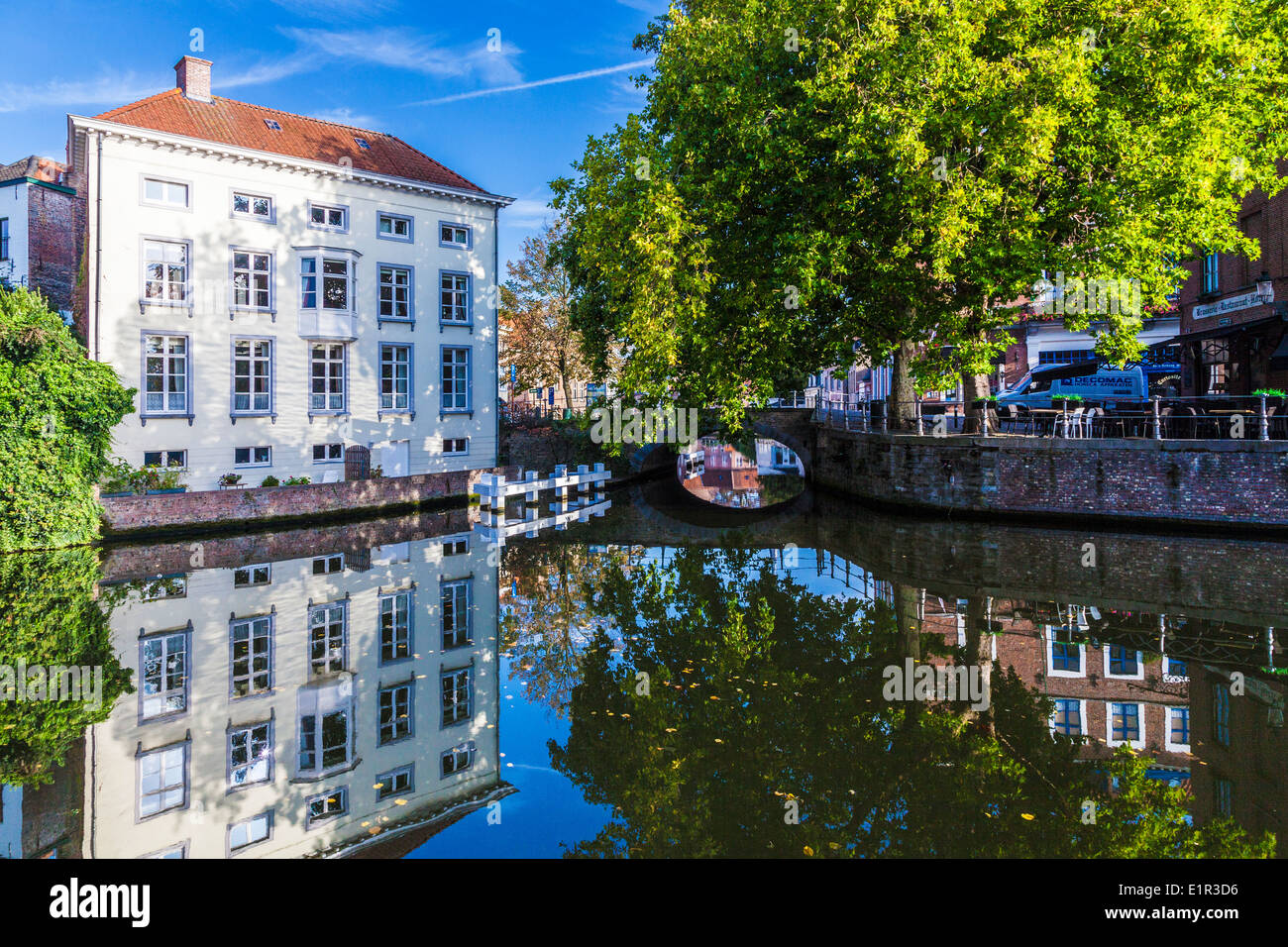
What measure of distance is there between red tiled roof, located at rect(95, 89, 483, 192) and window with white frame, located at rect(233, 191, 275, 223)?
55.0 inches

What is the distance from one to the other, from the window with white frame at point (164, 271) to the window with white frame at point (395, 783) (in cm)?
→ 2076

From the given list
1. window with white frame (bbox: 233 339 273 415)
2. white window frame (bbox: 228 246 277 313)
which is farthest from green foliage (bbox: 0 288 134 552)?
white window frame (bbox: 228 246 277 313)

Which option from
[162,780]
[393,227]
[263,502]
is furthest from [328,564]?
[393,227]

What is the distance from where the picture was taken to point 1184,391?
26656 mm

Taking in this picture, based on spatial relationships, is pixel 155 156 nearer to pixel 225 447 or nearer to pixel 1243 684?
pixel 225 447

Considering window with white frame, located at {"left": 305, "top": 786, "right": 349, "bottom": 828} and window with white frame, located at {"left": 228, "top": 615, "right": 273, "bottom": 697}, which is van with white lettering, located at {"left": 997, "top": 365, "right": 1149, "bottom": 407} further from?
window with white frame, located at {"left": 305, "top": 786, "right": 349, "bottom": 828}

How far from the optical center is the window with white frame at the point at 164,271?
861 inches

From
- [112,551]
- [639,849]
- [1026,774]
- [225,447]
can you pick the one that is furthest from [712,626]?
[225,447]

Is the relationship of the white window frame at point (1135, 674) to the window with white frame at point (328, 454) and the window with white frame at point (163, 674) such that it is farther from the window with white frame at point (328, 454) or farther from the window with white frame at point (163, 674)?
the window with white frame at point (328, 454)

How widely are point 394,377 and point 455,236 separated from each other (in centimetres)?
592

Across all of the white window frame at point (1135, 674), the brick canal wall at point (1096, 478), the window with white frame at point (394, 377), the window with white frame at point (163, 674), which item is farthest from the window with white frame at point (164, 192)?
the white window frame at point (1135, 674)

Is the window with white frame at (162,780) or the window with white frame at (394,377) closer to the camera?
the window with white frame at (162,780)
